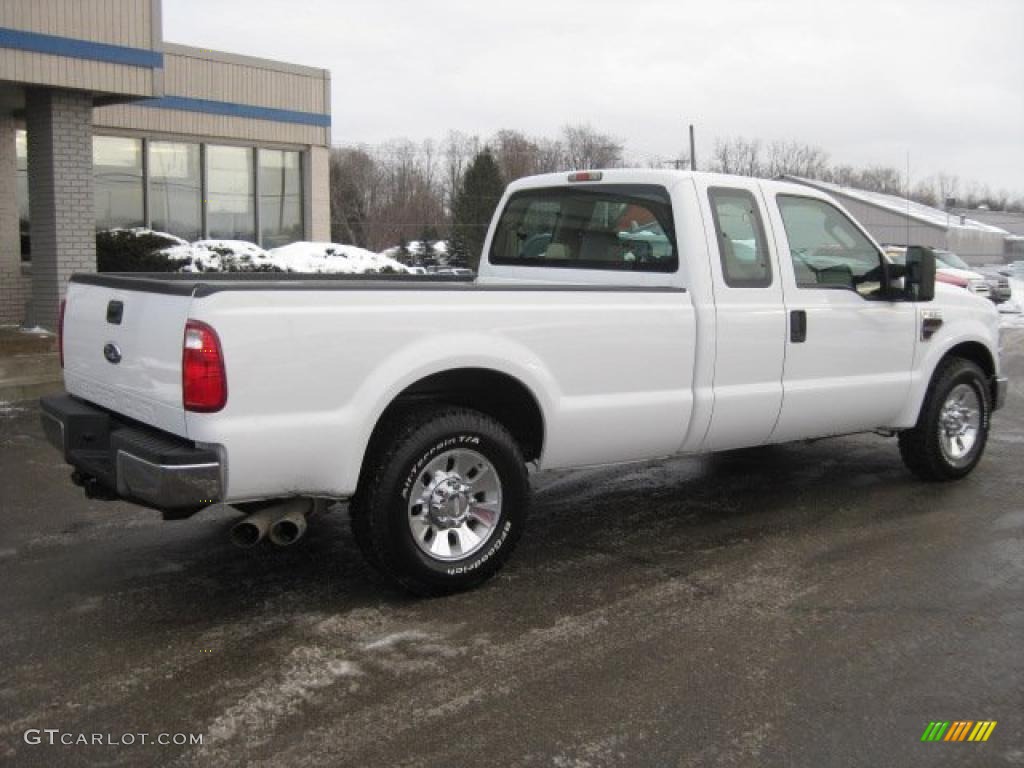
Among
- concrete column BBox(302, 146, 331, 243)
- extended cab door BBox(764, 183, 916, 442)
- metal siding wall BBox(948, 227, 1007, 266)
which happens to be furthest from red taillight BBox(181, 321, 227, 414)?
metal siding wall BBox(948, 227, 1007, 266)

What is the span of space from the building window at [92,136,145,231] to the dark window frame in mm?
15749

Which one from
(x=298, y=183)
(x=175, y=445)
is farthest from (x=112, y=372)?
(x=298, y=183)

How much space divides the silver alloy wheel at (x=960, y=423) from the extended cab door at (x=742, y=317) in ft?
5.99

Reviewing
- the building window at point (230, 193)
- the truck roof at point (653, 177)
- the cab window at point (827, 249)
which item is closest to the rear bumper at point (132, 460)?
the truck roof at point (653, 177)

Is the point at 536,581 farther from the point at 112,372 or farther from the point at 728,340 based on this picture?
the point at 112,372

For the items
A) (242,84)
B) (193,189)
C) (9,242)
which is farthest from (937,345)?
(242,84)

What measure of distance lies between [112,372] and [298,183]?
18680mm

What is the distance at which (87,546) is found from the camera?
5.75m

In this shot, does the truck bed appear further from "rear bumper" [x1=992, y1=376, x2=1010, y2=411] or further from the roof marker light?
"rear bumper" [x1=992, y1=376, x2=1010, y2=411]

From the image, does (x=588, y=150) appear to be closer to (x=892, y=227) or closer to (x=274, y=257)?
(x=892, y=227)

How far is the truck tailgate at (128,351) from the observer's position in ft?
14.1

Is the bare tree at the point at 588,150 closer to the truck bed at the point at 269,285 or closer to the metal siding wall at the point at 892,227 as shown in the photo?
the metal siding wall at the point at 892,227

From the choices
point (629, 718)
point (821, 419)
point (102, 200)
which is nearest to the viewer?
point (629, 718)

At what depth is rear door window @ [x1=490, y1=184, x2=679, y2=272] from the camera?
5.94 metres
